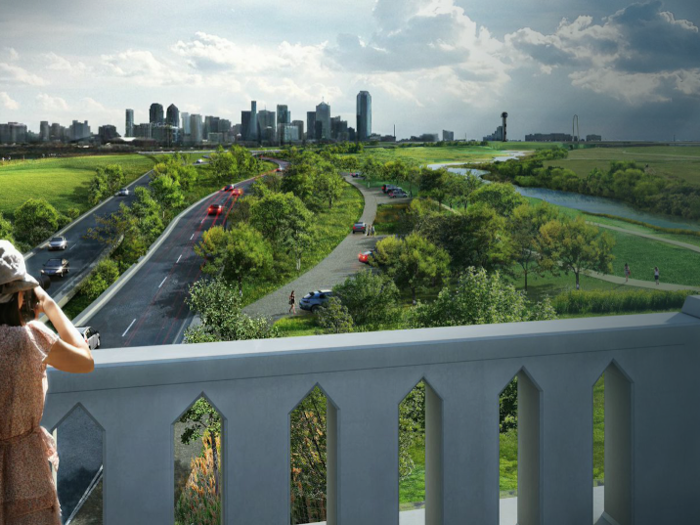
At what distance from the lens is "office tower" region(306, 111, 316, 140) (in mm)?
5543

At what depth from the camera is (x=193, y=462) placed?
6602mm

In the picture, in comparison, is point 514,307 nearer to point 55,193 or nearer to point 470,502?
point 55,193

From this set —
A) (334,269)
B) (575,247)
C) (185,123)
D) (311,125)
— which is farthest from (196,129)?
(575,247)

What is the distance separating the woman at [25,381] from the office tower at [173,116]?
426cm

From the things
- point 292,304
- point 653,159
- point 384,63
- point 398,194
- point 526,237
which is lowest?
point 292,304

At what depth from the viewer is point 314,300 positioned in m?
5.23

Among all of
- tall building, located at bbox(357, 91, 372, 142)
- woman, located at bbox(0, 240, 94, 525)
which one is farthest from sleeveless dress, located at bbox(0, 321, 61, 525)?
tall building, located at bbox(357, 91, 372, 142)

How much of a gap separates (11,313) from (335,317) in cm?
411

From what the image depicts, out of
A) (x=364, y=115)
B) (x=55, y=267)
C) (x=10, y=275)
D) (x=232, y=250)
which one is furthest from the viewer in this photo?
(x=364, y=115)

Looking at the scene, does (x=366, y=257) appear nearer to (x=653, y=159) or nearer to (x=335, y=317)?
(x=335, y=317)

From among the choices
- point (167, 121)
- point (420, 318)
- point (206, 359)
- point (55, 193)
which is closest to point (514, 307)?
point (420, 318)

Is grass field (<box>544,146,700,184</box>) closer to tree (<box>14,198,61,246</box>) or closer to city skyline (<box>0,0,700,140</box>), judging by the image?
city skyline (<box>0,0,700,140</box>)

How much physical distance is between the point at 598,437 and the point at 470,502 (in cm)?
548

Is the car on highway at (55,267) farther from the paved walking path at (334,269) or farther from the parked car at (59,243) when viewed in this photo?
the paved walking path at (334,269)
